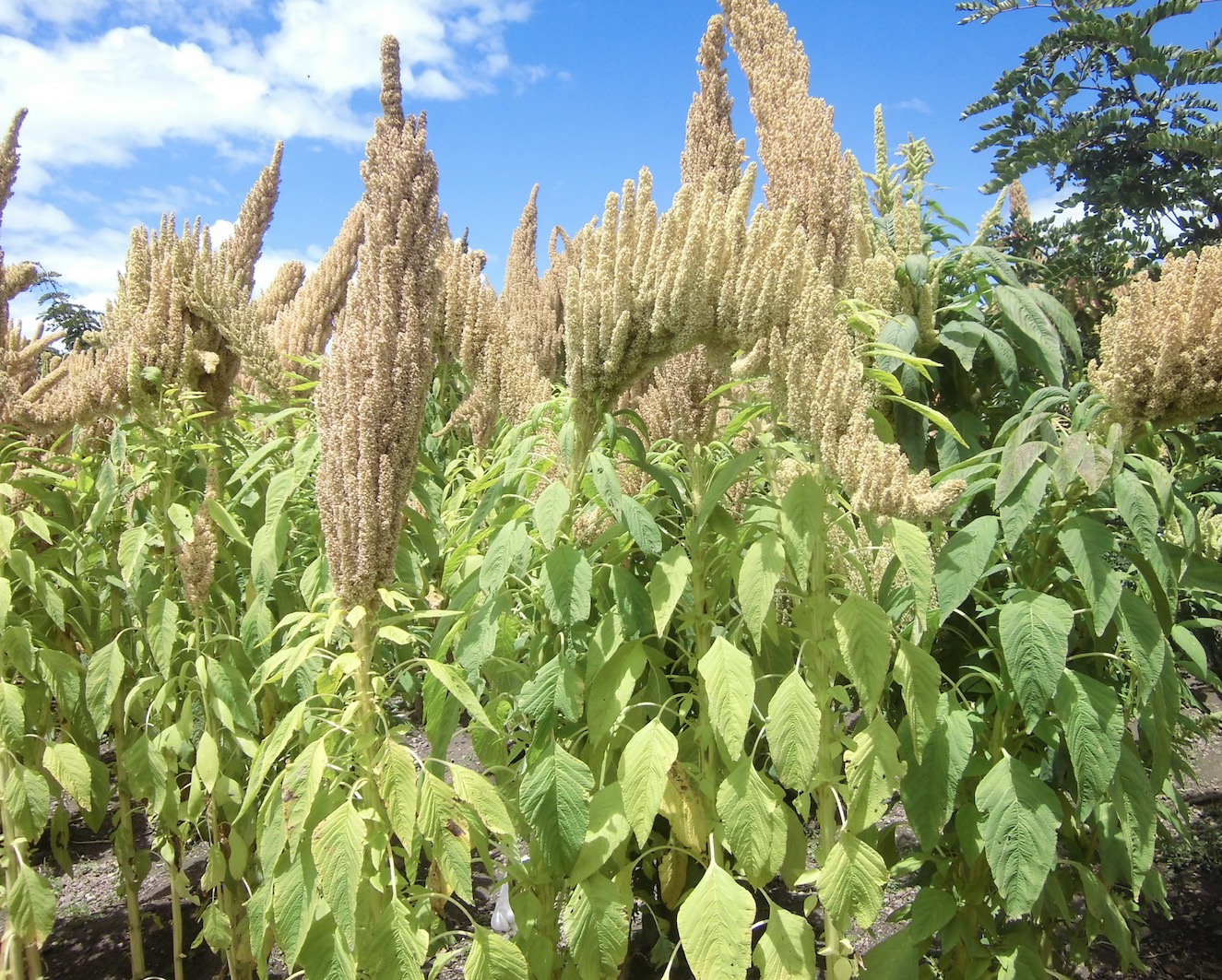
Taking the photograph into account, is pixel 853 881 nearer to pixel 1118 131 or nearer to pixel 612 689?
pixel 612 689

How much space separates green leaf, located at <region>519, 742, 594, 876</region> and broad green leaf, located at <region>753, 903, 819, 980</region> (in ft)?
1.17

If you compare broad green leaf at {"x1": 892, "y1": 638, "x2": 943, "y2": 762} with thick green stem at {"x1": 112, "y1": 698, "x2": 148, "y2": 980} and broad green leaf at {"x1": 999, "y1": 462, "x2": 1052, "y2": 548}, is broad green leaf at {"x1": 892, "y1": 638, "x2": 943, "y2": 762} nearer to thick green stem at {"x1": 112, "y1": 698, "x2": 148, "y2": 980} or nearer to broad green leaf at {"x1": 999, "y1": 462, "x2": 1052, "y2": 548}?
broad green leaf at {"x1": 999, "y1": 462, "x2": 1052, "y2": 548}

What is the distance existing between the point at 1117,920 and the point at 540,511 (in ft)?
4.80

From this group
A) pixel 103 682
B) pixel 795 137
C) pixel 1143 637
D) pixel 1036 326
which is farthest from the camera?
pixel 103 682

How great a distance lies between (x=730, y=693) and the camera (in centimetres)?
139

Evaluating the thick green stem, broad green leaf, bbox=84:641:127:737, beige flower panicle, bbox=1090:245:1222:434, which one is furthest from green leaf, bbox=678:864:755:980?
the thick green stem

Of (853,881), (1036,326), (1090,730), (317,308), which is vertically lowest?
(853,881)

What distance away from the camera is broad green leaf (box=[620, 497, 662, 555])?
145 cm

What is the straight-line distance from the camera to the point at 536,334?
371 centimetres

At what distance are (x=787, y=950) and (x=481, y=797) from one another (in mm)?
570

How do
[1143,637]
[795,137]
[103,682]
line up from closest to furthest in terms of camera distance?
[1143,637] < [795,137] < [103,682]

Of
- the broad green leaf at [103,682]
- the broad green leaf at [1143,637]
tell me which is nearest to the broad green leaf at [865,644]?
the broad green leaf at [1143,637]


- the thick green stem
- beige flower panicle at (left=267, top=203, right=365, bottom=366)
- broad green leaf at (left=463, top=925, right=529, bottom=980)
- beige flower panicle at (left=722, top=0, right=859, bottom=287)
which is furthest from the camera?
beige flower panicle at (left=267, top=203, right=365, bottom=366)

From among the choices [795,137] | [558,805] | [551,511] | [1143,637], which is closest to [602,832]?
[558,805]
